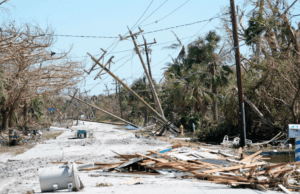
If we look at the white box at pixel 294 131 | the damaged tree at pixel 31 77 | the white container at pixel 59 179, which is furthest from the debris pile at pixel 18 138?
the white box at pixel 294 131

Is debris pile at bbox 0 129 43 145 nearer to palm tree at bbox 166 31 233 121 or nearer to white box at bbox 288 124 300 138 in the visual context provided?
palm tree at bbox 166 31 233 121

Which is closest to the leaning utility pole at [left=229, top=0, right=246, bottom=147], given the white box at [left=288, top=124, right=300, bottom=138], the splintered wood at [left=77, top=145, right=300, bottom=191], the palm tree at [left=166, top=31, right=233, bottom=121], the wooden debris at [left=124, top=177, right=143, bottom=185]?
the splintered wood at [left=77, top=145, right=300, bottom=191]

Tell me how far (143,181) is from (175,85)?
79.9ft

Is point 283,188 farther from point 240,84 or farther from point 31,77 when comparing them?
point 31,77

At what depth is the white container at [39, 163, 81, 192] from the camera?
310 inches

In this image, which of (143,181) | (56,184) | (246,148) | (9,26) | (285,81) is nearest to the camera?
(56,184)

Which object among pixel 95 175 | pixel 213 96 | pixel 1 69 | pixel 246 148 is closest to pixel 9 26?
pixel 1 69

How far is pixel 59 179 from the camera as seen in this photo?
→ 7.91m

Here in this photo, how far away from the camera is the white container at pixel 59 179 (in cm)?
786

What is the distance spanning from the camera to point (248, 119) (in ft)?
71.7

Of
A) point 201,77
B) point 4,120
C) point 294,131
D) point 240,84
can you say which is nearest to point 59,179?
point 294,131

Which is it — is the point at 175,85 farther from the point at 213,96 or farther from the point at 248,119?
the point at 248,119

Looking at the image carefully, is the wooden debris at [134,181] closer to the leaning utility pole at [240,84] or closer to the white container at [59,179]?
the white container at [59,179]

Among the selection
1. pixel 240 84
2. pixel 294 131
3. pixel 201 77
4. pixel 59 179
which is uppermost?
pixel 201 77
